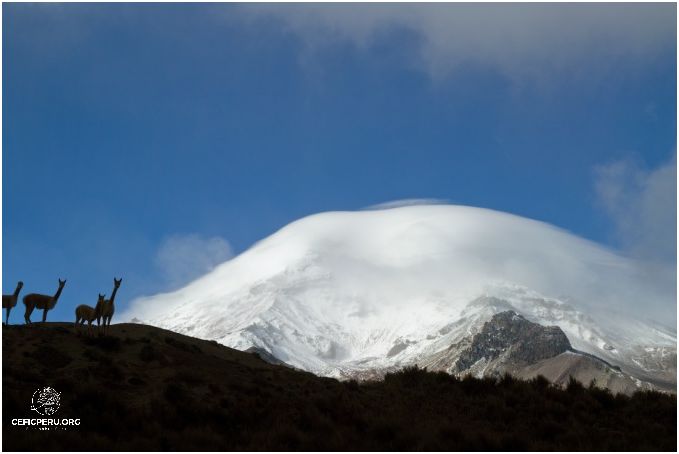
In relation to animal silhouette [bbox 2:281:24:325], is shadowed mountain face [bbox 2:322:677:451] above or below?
below

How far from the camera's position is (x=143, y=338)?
116 ft

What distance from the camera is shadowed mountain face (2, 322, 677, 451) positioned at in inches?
894

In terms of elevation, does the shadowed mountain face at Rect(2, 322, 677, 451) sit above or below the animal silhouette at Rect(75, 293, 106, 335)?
below

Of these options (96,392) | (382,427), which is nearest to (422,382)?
(382,427)

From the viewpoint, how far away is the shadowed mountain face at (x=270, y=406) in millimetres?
22703

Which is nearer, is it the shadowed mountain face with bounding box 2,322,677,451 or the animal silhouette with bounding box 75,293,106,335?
the shadowed mountain face with bounding box 2,322,677,451

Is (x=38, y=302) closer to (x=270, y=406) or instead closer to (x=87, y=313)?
(x=87, y=313)

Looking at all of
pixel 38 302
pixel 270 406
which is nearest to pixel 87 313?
pixel 38 302

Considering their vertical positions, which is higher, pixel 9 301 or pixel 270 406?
pixel 9 301

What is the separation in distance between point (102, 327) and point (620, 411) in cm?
2459

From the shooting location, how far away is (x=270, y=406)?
26734 mm

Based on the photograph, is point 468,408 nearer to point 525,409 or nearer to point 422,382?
point 525,409

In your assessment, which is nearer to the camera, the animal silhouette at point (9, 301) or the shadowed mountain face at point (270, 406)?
the shadowed mountain face at point (270, 406)

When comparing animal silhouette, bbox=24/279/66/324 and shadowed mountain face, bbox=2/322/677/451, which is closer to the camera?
shadowed mountain face, bbox=2/322/677/451
